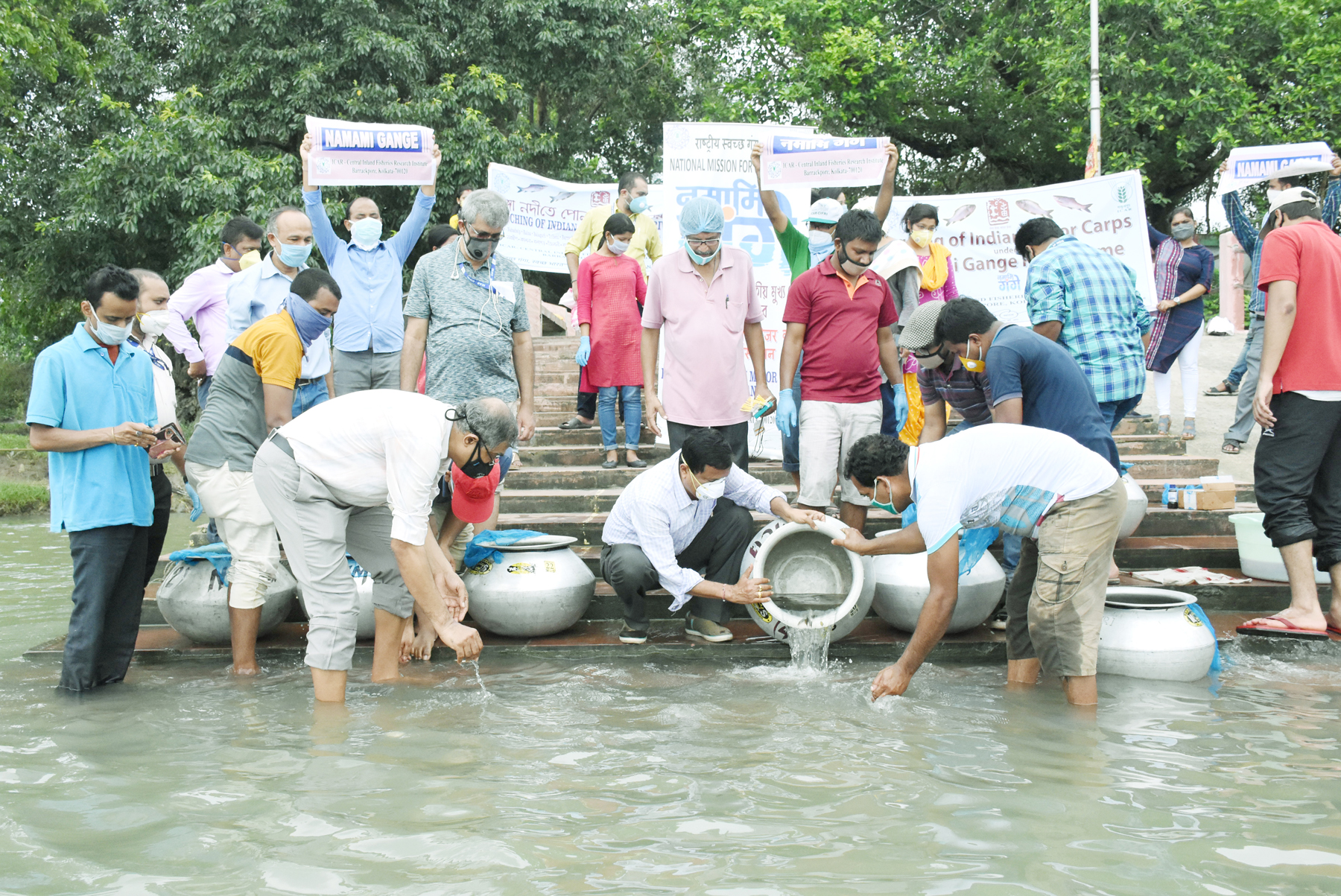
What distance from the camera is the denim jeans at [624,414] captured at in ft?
27.0

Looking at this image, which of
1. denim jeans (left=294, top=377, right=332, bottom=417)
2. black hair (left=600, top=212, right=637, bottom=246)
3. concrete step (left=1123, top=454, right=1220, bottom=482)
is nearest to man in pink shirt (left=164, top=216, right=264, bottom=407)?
denim jeans (left=294, top=377, right=332, bottom=417)

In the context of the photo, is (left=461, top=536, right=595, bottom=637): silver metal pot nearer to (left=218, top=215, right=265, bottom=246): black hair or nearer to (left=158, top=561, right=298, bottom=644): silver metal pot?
(left=158, top=561, right=298, bottom=644): silver metal pot

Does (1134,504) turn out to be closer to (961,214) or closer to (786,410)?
(786,410)

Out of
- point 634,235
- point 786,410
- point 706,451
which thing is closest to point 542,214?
point 634,235

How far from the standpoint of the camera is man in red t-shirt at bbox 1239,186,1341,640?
5242 millimetres

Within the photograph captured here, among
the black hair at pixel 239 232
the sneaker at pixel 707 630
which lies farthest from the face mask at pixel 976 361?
the black hair at pixel 239 232

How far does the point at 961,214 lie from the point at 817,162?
122 inches

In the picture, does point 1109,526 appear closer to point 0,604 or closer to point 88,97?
point 0,604

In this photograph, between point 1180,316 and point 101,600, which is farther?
point 1180,316

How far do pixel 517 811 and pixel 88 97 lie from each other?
16621mm

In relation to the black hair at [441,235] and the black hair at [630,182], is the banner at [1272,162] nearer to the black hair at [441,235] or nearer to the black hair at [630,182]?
the black hair at [630,182]

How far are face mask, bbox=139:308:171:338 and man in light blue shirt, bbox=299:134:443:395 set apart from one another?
1003mm

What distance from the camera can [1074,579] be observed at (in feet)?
14.5

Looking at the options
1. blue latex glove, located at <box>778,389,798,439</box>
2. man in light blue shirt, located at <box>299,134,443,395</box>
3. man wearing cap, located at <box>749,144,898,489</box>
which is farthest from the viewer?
man wearing cap, located at <box>749,144,898,489</box>
